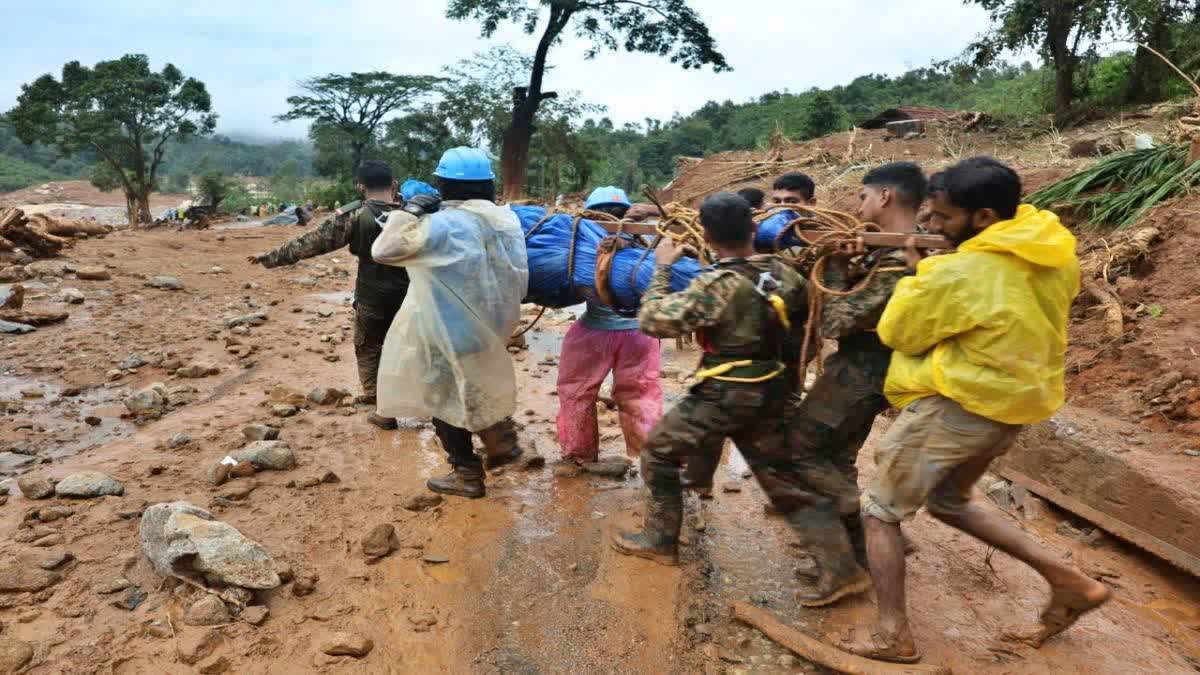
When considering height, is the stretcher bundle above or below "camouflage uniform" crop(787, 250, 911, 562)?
above

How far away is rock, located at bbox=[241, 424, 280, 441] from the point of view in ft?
13.4

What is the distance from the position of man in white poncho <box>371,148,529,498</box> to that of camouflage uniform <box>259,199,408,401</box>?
93cm

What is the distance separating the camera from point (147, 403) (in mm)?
4699

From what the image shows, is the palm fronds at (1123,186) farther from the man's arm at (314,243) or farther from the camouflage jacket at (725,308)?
the man's arm at (314,243)

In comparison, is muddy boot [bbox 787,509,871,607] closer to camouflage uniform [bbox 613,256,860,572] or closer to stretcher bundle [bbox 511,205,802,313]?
camouflage uniform [bbox 613,256,860,572]

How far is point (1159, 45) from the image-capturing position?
10.5 m

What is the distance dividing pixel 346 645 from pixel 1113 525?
Answer: 11.4 feet

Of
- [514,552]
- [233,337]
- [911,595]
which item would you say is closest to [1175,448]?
[911,595]

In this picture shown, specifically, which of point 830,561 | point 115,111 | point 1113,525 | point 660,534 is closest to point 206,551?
point 660,534

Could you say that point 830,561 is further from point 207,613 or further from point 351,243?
point 351,243

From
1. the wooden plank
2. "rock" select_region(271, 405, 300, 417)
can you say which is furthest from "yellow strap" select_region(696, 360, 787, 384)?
"rock" select_region(271, 405, 300, 417)

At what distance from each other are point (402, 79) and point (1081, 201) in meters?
27.9

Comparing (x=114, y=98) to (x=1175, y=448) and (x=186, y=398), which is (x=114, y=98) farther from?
(x=1175, y=448)

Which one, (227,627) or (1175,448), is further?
(1175,448)
